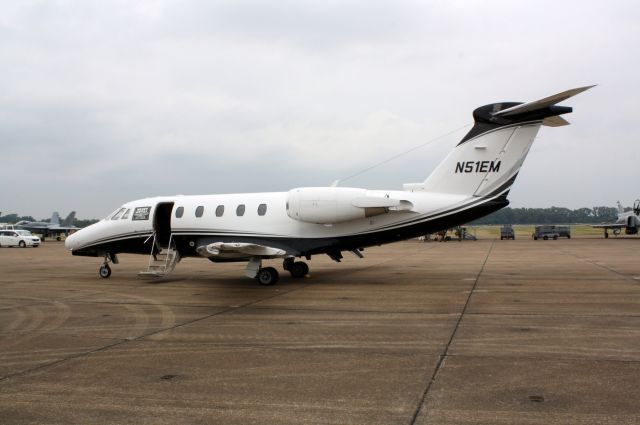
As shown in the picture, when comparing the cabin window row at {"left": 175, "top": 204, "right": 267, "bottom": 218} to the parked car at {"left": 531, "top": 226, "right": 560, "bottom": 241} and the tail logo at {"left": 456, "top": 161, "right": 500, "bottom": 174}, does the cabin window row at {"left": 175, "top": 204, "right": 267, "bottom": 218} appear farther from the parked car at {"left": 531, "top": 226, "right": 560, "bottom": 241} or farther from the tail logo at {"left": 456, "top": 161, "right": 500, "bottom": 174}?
the parked car at {"left": 531, "top": 226, "right": 560, "bottom": 241}

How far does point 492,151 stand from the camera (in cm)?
1444

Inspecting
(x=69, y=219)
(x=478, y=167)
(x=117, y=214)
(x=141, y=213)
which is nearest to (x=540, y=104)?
(x=478, y=167)

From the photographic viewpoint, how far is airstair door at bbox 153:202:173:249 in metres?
17.7

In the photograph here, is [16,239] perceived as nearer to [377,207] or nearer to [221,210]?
[221,210]

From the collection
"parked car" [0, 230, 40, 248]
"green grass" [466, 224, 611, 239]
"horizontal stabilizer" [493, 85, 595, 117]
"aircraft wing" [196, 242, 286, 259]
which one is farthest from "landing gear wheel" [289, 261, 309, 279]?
"green grass" [466, 224, 611, 239]

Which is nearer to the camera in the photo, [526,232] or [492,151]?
[492,151]

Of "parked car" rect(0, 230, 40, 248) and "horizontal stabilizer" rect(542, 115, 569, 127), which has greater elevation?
"horizontal stabilizer" rect(542, 115, 569, 127)

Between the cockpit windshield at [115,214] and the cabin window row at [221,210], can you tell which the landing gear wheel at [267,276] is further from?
the cockpit windshield at [115,214]

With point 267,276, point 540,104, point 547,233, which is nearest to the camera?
point 540,104

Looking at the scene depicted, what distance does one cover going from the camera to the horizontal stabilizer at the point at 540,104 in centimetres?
1227

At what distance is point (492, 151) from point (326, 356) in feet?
30.6

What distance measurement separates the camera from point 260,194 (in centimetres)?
1692

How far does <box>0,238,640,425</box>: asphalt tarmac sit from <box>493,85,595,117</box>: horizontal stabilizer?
15.0ft

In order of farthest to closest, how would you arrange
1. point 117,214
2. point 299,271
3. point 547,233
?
point 547,233 → point 117,214 → point 299,271
